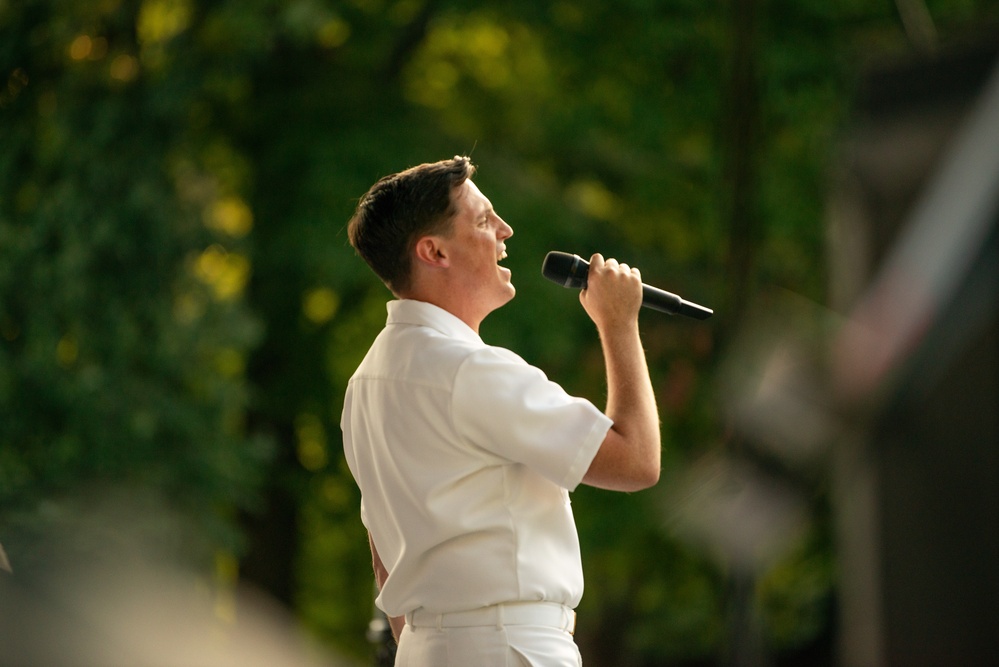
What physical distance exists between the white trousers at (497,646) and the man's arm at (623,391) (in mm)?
239

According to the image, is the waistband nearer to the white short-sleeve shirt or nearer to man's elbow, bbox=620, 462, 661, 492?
the white short-sleeve shirt

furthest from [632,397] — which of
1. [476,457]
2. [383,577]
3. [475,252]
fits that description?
[383,577]

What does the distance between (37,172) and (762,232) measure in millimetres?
4637

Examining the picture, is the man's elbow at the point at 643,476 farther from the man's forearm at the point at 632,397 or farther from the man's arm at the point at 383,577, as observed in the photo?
the man's arm at the point at 383,577

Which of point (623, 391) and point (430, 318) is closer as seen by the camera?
point (623, 391)

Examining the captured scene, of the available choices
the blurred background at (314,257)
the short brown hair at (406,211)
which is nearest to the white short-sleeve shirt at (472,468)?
the short brown hair at (406,211)

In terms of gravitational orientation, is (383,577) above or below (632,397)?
below

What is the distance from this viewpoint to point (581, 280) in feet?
6.63

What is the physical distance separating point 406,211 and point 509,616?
2.12ft

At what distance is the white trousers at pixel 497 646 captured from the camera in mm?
1818

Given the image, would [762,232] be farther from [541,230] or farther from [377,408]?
[377,408]

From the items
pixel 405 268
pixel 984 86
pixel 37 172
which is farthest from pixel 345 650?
pixel 984 86

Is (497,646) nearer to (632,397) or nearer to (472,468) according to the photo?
(472,468)

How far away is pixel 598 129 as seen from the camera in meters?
8.59
